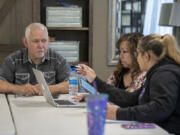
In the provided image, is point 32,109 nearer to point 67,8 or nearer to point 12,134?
point 12,134

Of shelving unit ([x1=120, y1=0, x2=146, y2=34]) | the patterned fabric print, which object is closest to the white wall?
shelving unit ([x1=120, y1=0, x2=146, y2=34])

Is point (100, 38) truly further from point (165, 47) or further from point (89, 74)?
point (165, 47)

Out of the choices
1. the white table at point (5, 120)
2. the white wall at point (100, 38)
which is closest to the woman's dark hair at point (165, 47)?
the white table at point (5, 120)

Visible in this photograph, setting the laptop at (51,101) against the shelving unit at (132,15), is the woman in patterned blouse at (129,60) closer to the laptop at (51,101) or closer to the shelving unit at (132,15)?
the laptop at (51,101)

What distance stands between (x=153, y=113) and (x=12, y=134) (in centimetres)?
68

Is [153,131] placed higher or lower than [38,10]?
lower

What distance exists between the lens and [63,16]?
141 inches

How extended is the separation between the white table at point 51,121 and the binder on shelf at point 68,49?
148 centimetres

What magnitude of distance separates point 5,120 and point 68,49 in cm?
205

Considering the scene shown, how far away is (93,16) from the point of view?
3.88 m

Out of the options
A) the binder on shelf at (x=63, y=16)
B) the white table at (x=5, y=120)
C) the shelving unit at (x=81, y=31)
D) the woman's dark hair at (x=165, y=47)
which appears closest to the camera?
the white table at (x=5, y=120)

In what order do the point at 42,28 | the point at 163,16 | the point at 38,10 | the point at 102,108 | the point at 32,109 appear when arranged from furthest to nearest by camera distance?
the point at 163,16, the point at 38,10, the point at 42,28, the point at 32,109, the point at 102,108

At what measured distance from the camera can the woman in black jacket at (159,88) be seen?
1.56m

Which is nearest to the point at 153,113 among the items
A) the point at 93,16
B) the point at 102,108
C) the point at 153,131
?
the point at 153,131
